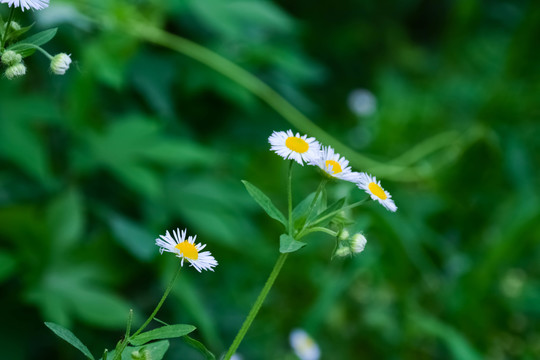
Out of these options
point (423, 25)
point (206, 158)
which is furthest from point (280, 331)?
point (423, 25)

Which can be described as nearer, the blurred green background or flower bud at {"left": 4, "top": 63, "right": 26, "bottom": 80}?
flower bud at {"left": 4, "top": 63, "right": 26, "bottom": 80}

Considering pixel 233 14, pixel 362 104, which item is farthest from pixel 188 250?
pixel 362 104

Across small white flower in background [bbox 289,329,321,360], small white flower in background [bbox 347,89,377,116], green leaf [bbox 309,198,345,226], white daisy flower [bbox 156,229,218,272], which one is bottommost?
white daisy flower [bbox 156,229,218,272]

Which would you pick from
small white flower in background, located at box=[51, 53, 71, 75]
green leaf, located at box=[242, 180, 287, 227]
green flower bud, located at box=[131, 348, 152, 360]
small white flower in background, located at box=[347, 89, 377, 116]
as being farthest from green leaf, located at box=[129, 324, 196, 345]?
small white flower in background, located at box=[347, 89, 377, 116]

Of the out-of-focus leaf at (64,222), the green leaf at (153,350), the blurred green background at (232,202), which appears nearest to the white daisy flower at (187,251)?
the green leaf at (153,350)

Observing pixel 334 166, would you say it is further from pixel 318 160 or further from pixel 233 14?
pixel 233 14

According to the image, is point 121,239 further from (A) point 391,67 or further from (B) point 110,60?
(A) point 391,67

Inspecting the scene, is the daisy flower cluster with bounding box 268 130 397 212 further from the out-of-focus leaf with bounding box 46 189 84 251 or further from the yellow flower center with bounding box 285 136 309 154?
the out-of-focus leaf with bounding box 46 189 84 251
